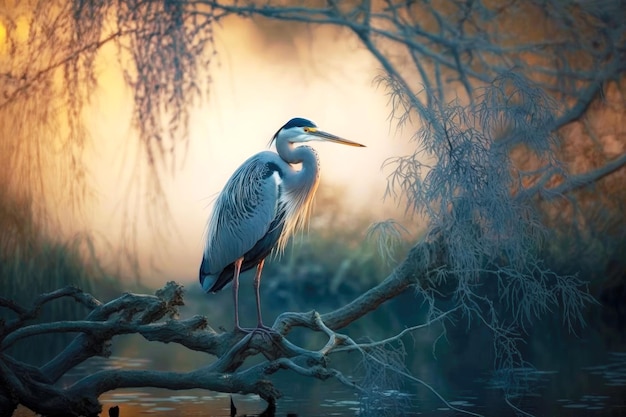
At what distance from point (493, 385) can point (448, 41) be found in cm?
176

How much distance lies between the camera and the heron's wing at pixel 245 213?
182 inches

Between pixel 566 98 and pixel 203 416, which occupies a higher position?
pixel 566 98

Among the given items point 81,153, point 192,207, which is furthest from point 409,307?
point 81,153

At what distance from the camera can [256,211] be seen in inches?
182

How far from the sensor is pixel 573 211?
559 centimetres

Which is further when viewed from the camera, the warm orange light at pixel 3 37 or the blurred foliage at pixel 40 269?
the warm orange light at pixel 3 37

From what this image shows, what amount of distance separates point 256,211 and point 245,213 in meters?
0.05

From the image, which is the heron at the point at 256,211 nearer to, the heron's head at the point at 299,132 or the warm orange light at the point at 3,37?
the heron's head at the point at 299,132

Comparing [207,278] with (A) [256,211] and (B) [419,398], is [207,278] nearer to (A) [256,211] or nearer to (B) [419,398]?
(A) [256,211]

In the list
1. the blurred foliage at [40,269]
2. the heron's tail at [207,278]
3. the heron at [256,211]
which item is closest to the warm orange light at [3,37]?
the blurred foliage at [40,269]

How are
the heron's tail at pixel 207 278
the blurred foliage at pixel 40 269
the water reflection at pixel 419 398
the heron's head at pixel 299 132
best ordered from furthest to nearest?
1. the blurred foliage at pixel 40 269
2. the heron's head at pixel 299 132
3. the heron's tail at pixel 207 278
4. the water reflection at pixel 419 398

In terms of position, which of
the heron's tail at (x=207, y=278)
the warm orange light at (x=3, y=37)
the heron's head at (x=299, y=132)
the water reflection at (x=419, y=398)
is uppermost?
the warm orange light at (x=3, y=37)

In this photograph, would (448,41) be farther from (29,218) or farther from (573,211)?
(29,218)

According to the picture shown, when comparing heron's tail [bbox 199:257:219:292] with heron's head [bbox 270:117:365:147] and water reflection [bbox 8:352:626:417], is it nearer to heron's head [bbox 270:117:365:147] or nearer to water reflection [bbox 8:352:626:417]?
water reflection [bbox 8:352:626:417]
